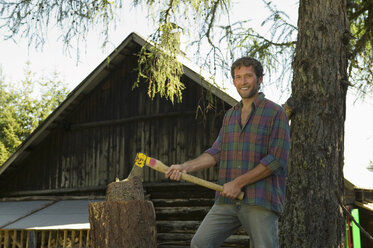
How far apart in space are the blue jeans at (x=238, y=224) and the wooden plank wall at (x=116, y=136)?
22.6 feet

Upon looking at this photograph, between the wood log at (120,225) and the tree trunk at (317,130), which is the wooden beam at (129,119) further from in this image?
the wood log at (120,225)

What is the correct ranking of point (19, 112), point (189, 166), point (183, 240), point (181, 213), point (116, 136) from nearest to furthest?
point (189, 166)
point (183, 240)
point (181, 213)
point (116, 136)
point (19, 112)

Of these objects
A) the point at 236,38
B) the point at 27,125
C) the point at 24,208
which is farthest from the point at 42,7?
the point at 27,125

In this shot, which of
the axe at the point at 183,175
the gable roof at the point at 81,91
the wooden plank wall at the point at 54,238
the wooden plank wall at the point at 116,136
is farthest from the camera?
the gable roof at the point at 81,91

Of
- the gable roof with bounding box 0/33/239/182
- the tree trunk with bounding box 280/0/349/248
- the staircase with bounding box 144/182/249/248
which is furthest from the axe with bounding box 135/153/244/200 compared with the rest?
the gable roof with bounding box 0/33/239/182

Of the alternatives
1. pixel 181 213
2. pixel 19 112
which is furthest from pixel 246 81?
pixel 19 112

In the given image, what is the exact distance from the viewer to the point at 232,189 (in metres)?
3.55

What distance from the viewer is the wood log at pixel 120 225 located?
4742mm

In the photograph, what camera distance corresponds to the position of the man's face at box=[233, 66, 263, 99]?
12.2 ft

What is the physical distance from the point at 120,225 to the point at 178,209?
693 centimetres

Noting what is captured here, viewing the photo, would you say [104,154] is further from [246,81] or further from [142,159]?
[246,81]

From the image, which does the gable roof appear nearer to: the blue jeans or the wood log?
the wood log

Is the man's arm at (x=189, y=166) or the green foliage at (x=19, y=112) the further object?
the green foliage at (x=19, y=112)

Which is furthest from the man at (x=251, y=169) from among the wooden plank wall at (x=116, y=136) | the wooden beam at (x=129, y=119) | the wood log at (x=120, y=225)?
the wooden beam at (x=129, y=119)
